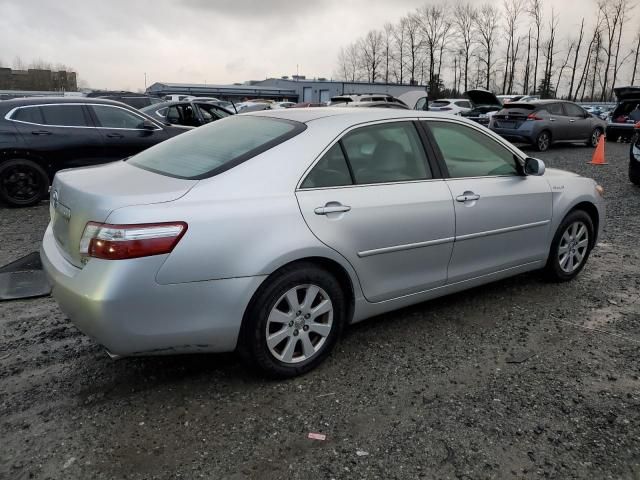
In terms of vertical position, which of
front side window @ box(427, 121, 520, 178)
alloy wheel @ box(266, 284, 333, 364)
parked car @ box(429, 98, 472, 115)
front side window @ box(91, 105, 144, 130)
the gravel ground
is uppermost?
parked car @ box(429, 98, 472, 115)

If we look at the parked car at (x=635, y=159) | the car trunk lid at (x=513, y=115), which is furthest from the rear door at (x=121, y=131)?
the car trunk lid at (x=513, y=115)

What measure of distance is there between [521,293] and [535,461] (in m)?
2.27

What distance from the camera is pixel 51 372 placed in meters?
3.18

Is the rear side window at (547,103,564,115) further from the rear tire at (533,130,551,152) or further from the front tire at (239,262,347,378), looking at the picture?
the front tire at (239,262,347,378)

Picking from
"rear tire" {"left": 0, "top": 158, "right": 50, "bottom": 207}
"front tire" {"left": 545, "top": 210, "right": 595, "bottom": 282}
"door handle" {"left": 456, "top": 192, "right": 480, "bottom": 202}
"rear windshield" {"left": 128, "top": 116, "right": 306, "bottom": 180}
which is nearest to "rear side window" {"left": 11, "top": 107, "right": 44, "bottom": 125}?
"rear tire" {"left": 0, "top": 158, "right": 50, "bottom": 207}

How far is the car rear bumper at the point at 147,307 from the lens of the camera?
252cm

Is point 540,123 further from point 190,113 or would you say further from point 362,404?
point 362,404

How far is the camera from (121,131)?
8.43 metres

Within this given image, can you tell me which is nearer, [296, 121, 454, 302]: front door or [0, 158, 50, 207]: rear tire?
[296, 121, 454, 302]: front door

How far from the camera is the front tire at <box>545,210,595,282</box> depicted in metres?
4.54

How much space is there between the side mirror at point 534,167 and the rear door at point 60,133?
647 cm

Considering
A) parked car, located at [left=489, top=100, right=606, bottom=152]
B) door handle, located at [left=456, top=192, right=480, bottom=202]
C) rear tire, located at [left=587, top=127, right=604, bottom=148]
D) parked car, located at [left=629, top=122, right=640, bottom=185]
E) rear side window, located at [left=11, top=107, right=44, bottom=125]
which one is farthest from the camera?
rear tire, located at [left=587, top=127, right=604, bottom=148]

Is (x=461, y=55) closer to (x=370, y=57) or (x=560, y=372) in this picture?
(x=370, y=57)

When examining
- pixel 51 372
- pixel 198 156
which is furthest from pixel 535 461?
pixel 51 372
